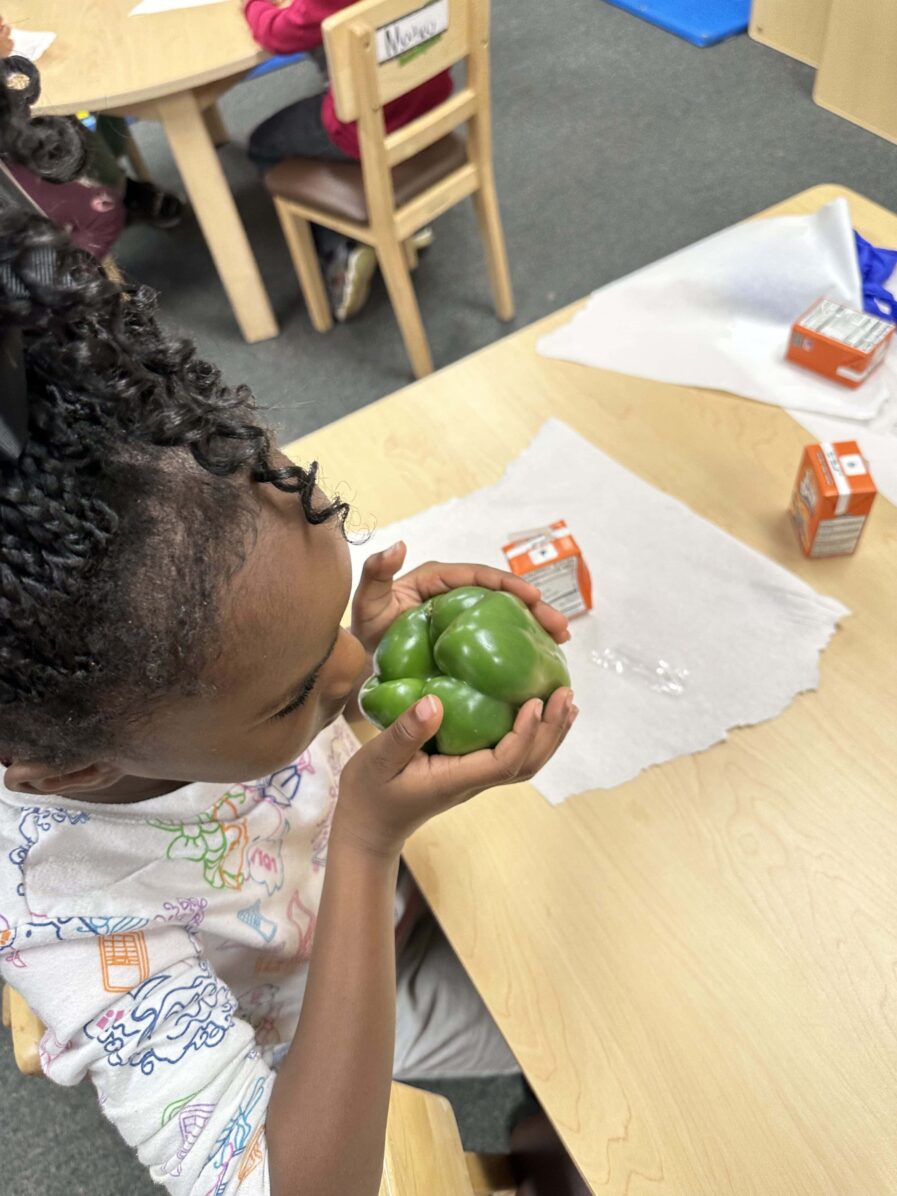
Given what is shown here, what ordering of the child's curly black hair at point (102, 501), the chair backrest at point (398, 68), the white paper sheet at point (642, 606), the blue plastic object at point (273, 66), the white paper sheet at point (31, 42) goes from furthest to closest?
the blue plastic object at point (273, 66) < the white paper sheet at point (31, 42) < the chair backrest at point (398, 68) < the white paper sheet at point (642, 606) < the child's curly black hair at point (102, 501)

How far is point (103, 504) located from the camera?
46cm

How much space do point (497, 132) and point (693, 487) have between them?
2.56 metres

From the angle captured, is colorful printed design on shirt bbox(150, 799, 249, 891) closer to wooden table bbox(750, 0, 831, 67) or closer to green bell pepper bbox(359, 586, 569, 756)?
green bell pepper bbox(359, 586, 569, 756)

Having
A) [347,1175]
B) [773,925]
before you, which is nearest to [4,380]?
[347,1175]

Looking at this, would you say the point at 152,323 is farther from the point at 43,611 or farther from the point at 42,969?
the point at 42,969

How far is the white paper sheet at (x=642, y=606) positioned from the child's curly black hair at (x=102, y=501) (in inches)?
18.2

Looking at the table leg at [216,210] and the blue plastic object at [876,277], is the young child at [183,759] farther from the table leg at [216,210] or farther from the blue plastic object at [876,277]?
the table leg at [216,210]

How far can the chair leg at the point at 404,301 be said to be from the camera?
2.10 m

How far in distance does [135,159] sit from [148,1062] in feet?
10.8

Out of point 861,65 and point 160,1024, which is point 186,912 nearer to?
point 160,1024

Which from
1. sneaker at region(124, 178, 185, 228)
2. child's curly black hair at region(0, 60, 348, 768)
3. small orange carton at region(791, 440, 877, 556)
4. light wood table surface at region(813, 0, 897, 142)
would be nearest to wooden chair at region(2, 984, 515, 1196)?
child's curly black hair at region(0, 60, 348, 768)

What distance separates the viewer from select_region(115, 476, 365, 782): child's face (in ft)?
1.80

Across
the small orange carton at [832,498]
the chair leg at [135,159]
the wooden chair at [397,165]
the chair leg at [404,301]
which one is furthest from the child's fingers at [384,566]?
the chair leg at [135,159]

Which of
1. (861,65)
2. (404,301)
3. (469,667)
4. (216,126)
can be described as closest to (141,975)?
(469,667)
